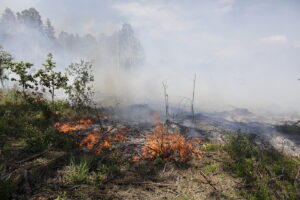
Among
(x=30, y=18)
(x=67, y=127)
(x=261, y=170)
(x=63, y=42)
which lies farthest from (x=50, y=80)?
(x=63, y=42)

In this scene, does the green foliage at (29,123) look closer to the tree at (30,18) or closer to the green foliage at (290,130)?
the green foliage at (290,130)

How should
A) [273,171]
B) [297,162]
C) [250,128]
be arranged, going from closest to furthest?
[273,171] → [297,162] → [250,128]

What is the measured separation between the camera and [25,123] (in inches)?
276

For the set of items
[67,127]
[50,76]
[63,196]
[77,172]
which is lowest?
[63,196]

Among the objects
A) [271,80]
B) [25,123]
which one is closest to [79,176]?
[25,123]

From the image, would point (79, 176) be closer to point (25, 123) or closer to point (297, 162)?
point (25, 123)

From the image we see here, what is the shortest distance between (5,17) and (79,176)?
58.4 meters

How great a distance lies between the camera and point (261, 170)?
503 centimetres

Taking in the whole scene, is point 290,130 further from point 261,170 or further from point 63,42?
point 63,42

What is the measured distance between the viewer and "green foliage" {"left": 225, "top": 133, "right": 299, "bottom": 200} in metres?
4.20

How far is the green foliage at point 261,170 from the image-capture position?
4.20 m

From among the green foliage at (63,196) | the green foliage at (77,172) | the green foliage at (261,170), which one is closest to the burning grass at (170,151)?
the green foliage at (261,170)

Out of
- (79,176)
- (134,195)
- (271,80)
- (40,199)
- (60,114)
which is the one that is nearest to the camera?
(40,199)

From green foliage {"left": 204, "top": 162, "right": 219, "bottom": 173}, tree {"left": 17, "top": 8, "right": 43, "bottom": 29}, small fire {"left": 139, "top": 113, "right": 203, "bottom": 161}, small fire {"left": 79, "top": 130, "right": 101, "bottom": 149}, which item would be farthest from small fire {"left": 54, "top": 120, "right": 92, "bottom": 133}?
tree {"left": 17, "top": 8, "right": 43, "bottom": 29}
